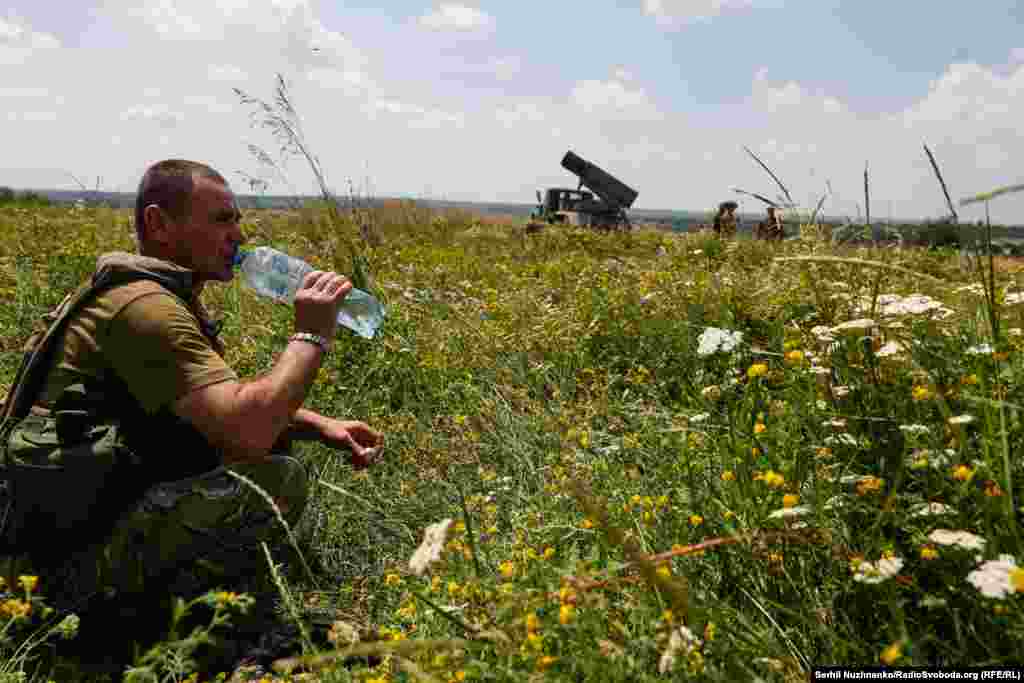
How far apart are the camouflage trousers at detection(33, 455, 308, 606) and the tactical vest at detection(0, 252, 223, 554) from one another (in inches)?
3.1

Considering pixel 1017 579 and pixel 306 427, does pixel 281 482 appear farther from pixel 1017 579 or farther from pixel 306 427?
pixel 1017 579

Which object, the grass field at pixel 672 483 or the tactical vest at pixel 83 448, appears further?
the tactical vest at pixel 83 448

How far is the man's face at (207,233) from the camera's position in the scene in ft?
8.40

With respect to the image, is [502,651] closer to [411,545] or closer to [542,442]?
[411,545]

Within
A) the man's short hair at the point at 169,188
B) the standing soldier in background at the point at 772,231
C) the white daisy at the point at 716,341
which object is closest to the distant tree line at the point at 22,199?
the standing soldier in background at the point at 772,231

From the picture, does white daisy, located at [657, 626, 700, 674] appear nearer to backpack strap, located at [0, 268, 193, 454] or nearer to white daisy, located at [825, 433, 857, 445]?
white daisy, located at [825, 433, 857, 445]

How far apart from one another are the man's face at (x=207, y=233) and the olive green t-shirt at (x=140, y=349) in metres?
0.31

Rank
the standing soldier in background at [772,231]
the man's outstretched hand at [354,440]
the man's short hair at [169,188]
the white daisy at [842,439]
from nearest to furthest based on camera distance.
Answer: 1. the white daisy at [842,439]
2. the man's short hair at [169,188]
3. the man's outstretched hand at [354,440]
4. the standing soldier in background at [772,231]

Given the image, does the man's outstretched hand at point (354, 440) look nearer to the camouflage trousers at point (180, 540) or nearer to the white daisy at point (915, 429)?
the camouflage trousers at point (180, 540)

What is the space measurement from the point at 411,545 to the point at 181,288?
1.15m

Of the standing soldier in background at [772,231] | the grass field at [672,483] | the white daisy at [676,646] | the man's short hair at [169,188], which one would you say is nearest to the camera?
the white daisy at [676,646]

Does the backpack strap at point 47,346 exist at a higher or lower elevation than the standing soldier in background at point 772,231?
lower

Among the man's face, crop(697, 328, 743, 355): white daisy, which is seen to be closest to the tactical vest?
the man's face

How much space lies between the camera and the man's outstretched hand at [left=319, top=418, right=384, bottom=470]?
9.07 feet
